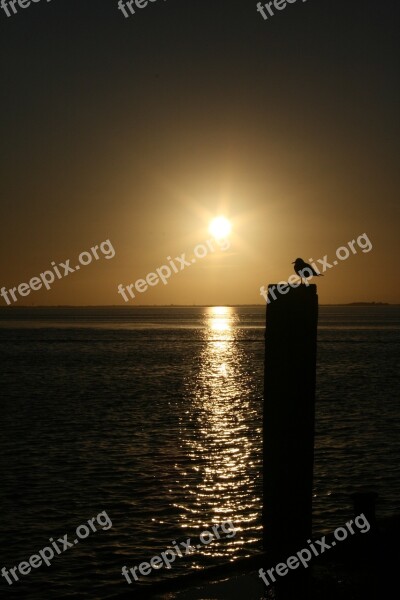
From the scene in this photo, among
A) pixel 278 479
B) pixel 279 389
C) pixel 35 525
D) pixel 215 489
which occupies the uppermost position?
pixel 279 389

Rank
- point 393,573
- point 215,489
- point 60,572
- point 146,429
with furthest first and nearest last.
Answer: point 146,429 < point 215,489 < point 60,572 < point 393,573

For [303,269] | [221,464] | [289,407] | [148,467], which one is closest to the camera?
[289,407]

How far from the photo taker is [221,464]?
2161 centimetres

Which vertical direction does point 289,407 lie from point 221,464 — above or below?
above

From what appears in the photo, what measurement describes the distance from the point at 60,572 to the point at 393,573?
761 centimetres

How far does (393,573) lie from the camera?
7.64m

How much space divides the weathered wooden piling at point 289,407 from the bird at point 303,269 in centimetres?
165

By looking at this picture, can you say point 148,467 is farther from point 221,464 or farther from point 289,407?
point 289,407

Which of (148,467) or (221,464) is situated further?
(221,464)

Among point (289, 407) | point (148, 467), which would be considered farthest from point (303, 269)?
point (148, 467)

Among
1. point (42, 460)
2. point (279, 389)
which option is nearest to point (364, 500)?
point (279, 389)

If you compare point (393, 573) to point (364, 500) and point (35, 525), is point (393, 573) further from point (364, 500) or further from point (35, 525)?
point (35, 525)

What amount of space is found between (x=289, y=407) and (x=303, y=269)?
8.54ft

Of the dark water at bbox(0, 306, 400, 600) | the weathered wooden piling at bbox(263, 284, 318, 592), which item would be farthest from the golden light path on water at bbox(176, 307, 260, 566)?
the weathered wooden piling at bbox(263, 284, 318, 592)
